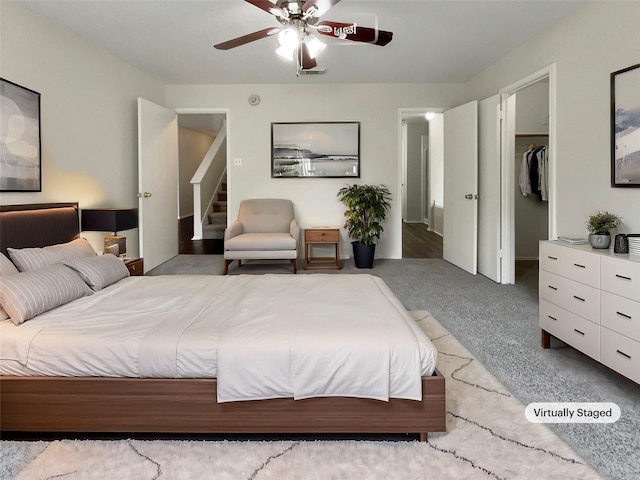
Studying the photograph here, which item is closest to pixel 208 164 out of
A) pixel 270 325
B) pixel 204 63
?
pixel 204 63

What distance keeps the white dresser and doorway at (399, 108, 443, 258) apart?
4936 mm

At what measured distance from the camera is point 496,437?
6.12ft

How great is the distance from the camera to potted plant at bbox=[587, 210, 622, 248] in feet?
8.71

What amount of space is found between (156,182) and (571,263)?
4.49 m

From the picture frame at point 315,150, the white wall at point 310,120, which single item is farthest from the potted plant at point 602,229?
the picture frame at point 315,150

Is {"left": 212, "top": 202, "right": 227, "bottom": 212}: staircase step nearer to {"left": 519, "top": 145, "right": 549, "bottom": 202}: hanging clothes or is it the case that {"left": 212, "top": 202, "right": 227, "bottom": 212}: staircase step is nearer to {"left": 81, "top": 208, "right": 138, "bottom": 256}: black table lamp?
{"left": 81, "top": 208, "right": 138, "bottom": 256}: black table lamp

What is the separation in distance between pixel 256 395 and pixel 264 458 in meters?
0.24

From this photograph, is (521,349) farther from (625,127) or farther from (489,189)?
(489,189)

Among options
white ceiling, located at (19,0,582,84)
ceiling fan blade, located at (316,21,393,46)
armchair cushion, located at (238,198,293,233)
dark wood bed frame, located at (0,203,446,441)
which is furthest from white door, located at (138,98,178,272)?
dark wood bed frame, located at (0,203,446,441)

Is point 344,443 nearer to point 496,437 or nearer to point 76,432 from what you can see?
point 496,437

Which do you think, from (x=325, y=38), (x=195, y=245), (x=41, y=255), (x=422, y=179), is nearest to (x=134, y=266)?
(x=41, y=255)

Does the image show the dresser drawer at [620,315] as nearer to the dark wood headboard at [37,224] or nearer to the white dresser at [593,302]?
the white dresser at [593,302]

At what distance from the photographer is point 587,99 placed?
333 centimetres

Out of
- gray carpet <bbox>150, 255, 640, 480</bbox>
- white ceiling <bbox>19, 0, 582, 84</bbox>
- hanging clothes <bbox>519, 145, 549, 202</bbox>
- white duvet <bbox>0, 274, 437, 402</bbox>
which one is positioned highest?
white ceiling <bbox>19, 0, 582, 84</bbox>
